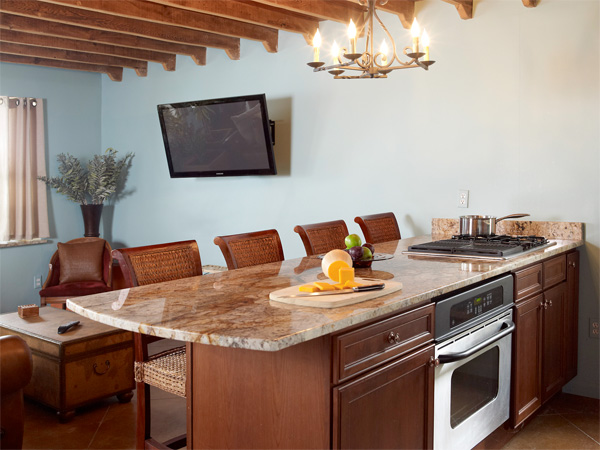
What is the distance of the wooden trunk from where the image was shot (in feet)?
10.3

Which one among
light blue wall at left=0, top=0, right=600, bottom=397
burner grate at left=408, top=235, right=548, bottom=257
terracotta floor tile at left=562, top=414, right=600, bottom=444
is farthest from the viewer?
light blue wall at left=0, top=0, right=600, bottom=397

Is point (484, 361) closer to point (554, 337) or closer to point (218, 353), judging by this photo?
point (554, 337)

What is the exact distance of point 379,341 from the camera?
70.9 inches

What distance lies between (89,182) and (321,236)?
3.54 meters

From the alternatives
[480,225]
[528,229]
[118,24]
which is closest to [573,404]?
[528,229]

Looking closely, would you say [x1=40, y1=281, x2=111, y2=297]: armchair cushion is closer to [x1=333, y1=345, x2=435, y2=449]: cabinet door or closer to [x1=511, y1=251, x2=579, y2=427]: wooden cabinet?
[x1=511, y1=251, x2=579, y2=427]: wooden cabinet

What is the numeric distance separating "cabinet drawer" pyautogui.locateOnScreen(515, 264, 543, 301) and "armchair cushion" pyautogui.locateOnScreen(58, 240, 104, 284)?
12.7 feet

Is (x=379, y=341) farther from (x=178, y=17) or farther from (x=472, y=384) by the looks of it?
(x=178, y=17)

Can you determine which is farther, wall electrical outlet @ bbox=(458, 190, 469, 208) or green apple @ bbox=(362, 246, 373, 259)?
wall electrical outlet @ bbox=(458, 190, 469, 208)

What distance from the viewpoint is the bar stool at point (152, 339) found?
2.25 meters

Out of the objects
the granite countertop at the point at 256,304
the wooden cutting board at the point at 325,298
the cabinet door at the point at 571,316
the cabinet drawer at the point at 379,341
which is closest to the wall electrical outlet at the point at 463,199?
the cabinet door at the point at 571,316

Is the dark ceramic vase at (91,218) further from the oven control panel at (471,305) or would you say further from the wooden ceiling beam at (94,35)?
the oven control panel at (471,305)

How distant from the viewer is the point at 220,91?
5215 millimetres

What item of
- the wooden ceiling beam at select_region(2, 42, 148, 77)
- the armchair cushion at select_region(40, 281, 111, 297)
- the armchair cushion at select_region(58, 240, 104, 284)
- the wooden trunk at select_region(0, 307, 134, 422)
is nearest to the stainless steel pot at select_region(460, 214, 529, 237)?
the wooden trunk at select_region(0, 307, 134, 422)
